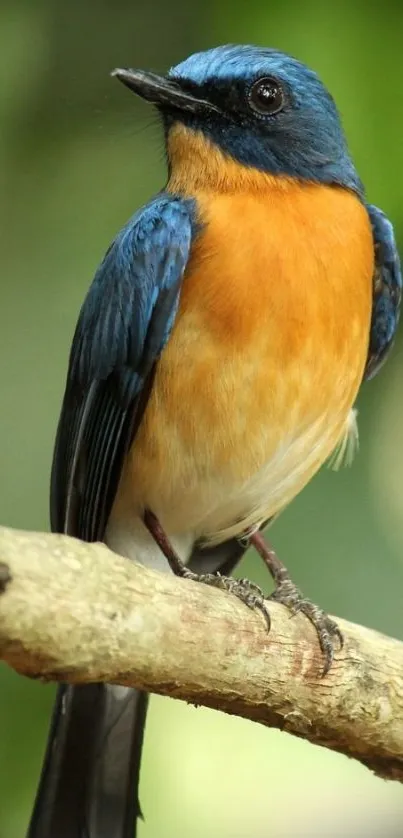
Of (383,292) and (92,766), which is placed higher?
(383,292)

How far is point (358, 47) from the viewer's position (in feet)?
10.2

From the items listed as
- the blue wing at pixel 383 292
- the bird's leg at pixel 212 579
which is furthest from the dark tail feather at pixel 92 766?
the blue wing at pixel 383 292

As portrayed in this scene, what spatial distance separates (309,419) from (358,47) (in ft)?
2.96

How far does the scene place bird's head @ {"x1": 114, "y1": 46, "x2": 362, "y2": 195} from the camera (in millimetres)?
2990

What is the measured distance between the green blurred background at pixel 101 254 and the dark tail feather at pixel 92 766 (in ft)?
0.32

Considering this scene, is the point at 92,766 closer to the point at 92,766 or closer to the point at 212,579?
the point at 92,766

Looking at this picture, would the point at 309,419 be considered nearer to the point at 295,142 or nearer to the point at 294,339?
the point at 294,339

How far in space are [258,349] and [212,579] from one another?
0.50 m

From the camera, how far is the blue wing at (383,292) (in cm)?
317

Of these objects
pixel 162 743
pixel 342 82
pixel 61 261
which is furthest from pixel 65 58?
pixel 162 743

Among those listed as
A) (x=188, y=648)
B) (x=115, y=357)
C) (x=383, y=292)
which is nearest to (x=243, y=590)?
(x=188, y=648)

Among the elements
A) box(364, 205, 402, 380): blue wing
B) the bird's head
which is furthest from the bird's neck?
box(364, 205, 402, 380): blue wing

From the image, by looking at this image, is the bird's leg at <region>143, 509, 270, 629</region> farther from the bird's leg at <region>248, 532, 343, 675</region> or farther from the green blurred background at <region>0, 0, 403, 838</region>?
the green blurred background at <region>0, 0, 403, 838</region>

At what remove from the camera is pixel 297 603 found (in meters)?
2.85
